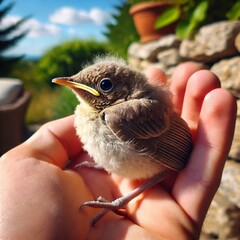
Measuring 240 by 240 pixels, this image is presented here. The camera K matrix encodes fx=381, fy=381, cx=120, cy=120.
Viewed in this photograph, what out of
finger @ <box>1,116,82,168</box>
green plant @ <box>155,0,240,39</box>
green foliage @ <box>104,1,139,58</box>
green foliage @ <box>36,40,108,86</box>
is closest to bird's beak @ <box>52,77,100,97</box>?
finger @ <box>1,116,82,168</box>

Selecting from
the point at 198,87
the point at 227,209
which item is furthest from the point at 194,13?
the point at 198,87

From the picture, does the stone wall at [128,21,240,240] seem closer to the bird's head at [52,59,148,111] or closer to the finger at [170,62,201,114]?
the finger at [170,62,201,114]

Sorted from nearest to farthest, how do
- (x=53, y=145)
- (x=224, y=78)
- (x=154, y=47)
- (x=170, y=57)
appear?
(x=53, y=145), (x=224, y=78), (x=170, y=57), (x=154, y=47)

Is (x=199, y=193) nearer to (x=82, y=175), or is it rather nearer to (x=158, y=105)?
(x=158, y=105)

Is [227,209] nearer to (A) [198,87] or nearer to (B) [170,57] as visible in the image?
(A) [198,87]

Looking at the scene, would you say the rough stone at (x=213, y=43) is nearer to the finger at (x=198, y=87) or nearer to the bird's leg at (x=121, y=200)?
the finger at (x=198, y=87)

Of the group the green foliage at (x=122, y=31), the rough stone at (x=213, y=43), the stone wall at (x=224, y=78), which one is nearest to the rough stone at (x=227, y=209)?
the stone wall at (x=224, y=78)

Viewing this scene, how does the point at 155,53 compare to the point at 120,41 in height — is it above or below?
above

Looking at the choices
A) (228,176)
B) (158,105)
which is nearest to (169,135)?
(158,105)
